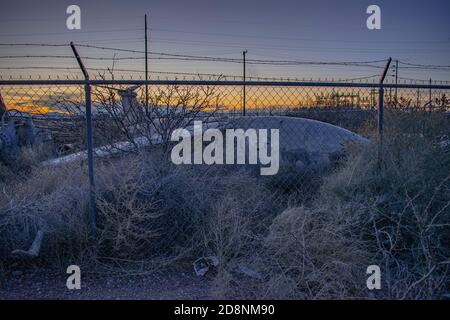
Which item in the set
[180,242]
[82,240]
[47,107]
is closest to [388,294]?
[180,242]

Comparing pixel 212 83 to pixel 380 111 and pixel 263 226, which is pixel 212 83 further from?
pixel 380 111

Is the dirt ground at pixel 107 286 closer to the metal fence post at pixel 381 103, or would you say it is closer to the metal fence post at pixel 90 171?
the metal fence post at pixel 90 171

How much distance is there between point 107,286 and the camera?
11.4ft

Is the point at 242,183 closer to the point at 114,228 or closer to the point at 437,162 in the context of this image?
the point at 114,228

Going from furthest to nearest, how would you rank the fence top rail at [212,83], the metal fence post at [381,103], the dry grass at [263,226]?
the metal fence post at [381,103] < the fence top rail at [212,83] < the dry grass at [263,226]

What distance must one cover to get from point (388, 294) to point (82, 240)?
3006 mm

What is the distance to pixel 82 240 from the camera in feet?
12.6

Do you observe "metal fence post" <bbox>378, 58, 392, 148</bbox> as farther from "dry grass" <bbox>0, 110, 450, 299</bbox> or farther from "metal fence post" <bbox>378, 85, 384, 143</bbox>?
"dry grass" <bbox>0, 110, 450, 299</bbox>

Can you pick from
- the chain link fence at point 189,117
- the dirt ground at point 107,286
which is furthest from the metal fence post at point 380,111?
the dirt ground at point 107,286

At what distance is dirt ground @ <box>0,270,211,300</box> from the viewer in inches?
130

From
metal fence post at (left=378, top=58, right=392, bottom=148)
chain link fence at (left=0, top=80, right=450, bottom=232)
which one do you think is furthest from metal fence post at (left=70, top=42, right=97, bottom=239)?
metal fence post at (left=378, top=58, right=392, bottom=148)

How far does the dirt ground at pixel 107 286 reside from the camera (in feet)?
10.8

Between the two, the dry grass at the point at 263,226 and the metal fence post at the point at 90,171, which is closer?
the dry grass at the point at 263,226

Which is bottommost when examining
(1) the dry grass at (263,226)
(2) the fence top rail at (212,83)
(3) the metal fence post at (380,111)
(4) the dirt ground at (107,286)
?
(4) the dirt ground at (107,286)
